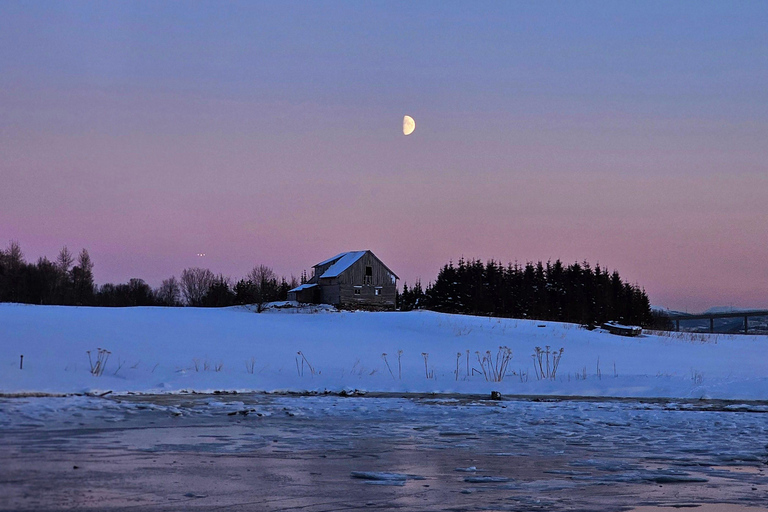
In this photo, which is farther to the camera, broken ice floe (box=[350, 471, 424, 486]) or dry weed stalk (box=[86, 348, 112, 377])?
dry weed stalk (box=[86, 348, 112, 377])

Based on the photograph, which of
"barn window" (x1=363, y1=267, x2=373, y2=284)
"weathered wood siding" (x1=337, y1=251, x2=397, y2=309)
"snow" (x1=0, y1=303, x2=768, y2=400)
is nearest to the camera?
"snow" (x1=0, y1=303, x2=768, y2=400)

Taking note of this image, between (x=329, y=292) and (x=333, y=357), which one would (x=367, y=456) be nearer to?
(x=333, y=357)

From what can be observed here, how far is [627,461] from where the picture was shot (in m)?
7.84

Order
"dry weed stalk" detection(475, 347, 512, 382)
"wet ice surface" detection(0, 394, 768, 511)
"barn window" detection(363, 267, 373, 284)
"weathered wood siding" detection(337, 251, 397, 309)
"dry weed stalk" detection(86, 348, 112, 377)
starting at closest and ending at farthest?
"wet ice surface" detection(0, 394, 768, 511) < "dry weed stalk" detection(86, 348, 112, 377) < "dry weed stalk" detection(475, 347, 512, 382) < "weathered wood siding" detection(337, 251, 397, 309) < "barn window" detection(363, 267, 373, 284)

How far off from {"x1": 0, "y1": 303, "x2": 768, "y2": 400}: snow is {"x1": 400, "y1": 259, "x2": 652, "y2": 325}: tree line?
54778mm

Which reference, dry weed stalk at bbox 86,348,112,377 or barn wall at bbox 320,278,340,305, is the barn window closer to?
barn wall at bbox 320,278,340,305

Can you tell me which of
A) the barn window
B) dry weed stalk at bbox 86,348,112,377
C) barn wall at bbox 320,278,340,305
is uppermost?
the barn window

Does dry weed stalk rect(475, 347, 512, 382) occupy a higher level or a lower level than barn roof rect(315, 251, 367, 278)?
lower

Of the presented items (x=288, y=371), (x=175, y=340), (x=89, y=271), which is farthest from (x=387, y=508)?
(x=89, y=271)

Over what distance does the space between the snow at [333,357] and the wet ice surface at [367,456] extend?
3.26 meters

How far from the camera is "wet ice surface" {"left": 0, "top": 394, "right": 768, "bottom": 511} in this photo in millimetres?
5754

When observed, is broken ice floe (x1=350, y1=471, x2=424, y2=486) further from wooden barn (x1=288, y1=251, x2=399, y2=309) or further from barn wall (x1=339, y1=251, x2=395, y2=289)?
barn wall (x1=339, y1=251, x2=395, y2=289)

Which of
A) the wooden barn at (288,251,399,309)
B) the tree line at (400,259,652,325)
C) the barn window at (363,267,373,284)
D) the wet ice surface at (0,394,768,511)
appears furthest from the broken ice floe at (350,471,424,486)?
the tree line at (400,259,652,325)

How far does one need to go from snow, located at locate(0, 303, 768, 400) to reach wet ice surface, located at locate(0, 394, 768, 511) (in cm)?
326
